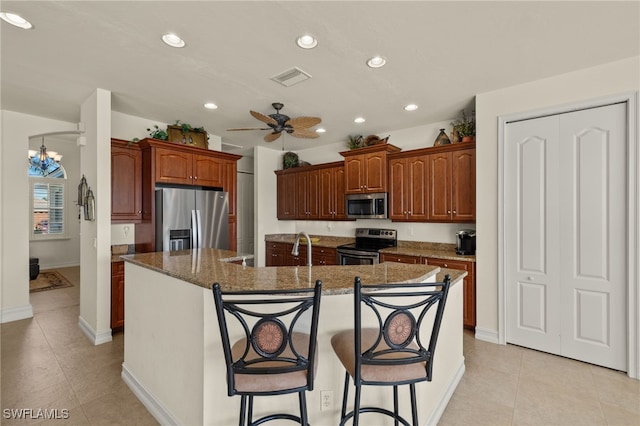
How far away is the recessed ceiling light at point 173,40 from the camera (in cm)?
221

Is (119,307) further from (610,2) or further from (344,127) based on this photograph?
(610,2)

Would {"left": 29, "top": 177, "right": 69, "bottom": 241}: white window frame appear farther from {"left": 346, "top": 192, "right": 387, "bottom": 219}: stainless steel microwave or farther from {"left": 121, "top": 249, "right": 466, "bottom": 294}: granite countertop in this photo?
{"left": 346, "top": 192, "right": 387, "bottom": 219}: stainless steel microwave

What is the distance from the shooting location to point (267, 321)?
1.31m

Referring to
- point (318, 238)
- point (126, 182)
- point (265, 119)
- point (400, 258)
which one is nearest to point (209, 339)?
point (265, 119)

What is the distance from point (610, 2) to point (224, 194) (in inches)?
168

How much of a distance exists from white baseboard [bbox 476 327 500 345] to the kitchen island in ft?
4.03

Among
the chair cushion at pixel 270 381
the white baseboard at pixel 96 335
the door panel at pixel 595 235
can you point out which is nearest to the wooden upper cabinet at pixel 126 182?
the white baseboard at pixel 96 335

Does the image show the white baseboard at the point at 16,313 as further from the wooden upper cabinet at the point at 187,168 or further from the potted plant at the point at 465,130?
the potted plant at the point at 465,130

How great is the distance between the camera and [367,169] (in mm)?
4590

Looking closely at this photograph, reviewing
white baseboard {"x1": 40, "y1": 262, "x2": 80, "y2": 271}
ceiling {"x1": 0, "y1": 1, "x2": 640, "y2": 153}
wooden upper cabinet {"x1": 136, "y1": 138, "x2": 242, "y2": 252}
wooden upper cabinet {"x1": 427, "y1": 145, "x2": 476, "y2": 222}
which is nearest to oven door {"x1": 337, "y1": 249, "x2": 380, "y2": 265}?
wooden upper cabinet {"x1": 427, "y1": 145, "x2": 476, "y2": 222}

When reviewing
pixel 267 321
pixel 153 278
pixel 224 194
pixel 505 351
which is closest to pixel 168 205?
pixel 224 194

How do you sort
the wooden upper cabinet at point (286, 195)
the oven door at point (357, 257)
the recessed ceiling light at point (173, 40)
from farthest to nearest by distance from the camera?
the wooden upper cabinet at point (286, 195) → the oven door at point (357, 257) → the recessed ceiling light at point (173, 40)

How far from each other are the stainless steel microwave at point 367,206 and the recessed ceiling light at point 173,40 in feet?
10.1

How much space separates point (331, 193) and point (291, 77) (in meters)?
2.59
